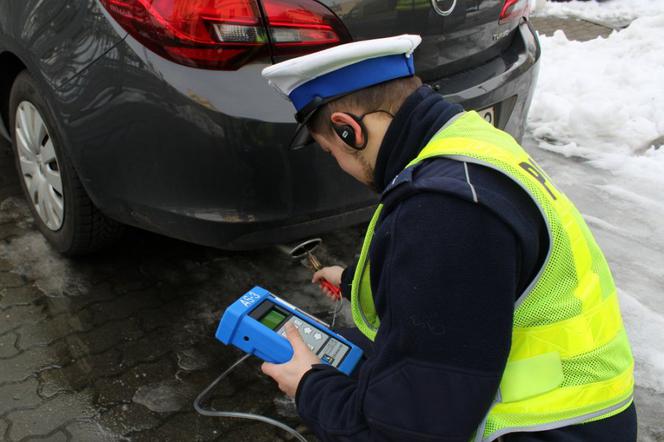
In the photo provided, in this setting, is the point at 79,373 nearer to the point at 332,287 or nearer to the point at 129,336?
the point at 129,336

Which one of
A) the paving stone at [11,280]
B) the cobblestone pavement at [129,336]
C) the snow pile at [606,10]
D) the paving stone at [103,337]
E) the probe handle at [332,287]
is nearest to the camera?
the probe handle at [332,287]

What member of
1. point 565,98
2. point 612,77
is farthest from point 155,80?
point 612,77

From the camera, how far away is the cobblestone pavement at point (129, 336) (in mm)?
1988

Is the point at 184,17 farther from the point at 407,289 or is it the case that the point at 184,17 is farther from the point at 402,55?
the point at 407,289

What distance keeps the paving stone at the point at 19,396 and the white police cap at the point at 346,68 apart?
139cm

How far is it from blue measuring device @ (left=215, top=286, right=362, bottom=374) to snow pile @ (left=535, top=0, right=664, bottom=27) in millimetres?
6877

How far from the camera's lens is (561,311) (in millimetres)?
1107

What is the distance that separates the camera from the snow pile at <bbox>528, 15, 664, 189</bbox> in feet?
13.5

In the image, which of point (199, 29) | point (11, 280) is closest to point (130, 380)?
point (11, 280)

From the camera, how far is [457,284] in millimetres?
1024

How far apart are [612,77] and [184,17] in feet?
14.1

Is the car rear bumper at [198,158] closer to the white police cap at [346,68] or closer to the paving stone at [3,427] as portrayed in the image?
the white police cap at [346,68]

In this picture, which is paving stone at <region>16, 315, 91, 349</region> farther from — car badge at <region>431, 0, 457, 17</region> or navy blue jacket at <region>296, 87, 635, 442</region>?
car badge at <region>431, 0, 457, 17</region>

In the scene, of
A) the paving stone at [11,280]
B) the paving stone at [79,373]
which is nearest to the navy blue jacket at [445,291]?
the paving stone at [79,373]
